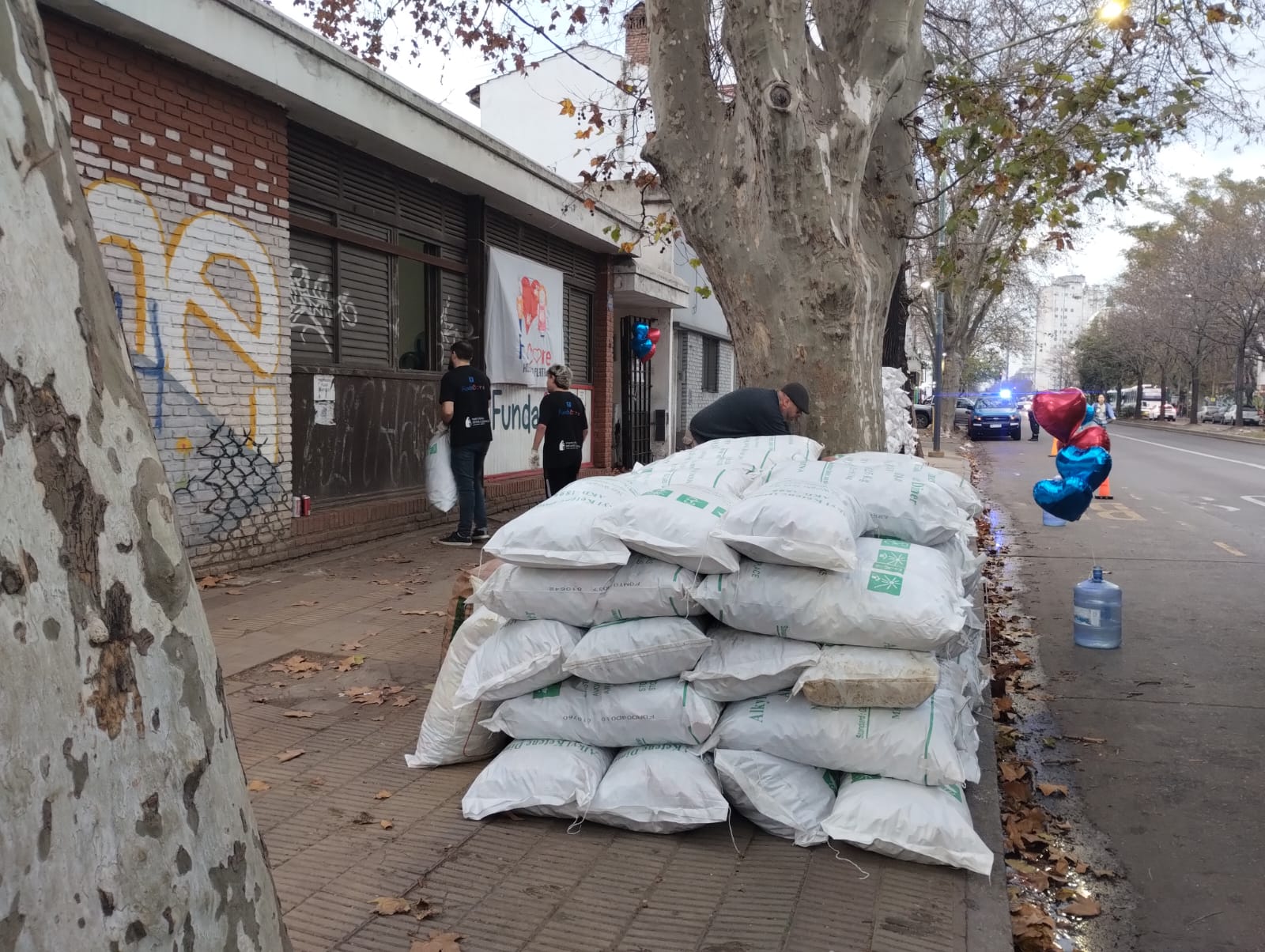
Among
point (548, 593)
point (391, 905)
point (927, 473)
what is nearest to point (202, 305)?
point (548, 593)

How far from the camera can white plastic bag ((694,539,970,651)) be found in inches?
132

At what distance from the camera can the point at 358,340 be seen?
9.20 m

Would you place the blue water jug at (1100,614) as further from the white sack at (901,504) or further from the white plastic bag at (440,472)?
the white plastic bag at (440,472)

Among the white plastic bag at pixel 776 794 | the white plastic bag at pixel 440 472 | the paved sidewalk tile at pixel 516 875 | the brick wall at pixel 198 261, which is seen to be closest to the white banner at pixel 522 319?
the white plastic bag at pixel 440 472

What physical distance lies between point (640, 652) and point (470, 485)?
19.2 ft

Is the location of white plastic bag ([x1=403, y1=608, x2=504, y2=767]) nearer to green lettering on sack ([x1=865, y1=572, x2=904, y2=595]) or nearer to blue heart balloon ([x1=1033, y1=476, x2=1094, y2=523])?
green lettering on sack ([x1=865, y1=572, x2=904, y2=595])

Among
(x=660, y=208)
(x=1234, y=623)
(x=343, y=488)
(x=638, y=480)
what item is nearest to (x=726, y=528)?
(x=638, y=480)

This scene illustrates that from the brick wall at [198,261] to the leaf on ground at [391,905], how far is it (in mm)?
4117

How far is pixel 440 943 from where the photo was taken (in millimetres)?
2725

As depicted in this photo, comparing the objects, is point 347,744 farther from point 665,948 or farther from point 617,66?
point 617,66

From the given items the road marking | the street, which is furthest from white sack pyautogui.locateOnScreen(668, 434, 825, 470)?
the road marking

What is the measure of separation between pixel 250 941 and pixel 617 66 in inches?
986

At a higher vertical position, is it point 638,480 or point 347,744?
point 638,480

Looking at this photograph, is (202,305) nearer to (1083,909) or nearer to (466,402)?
(466,402)
